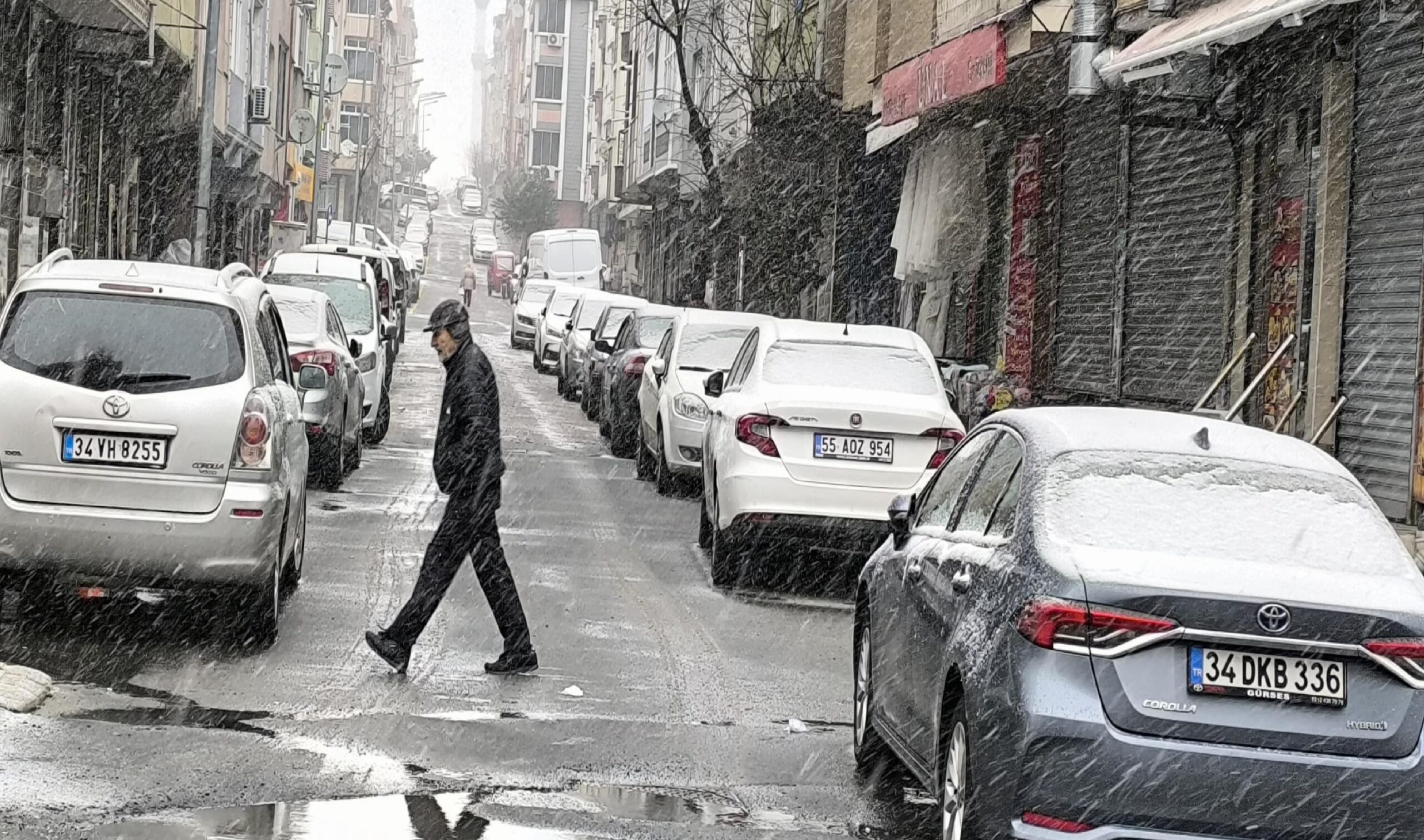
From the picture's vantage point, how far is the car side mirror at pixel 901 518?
7836 millimetres

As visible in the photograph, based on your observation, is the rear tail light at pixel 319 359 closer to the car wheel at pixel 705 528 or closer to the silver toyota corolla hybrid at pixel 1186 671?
the car wheel at pixel 705 528

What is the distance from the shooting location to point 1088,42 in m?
18.1

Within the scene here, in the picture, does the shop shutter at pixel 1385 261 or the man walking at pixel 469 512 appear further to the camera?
the shop shutter at pixel 1385 261

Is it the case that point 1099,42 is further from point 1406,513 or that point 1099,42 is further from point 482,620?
point 482,620

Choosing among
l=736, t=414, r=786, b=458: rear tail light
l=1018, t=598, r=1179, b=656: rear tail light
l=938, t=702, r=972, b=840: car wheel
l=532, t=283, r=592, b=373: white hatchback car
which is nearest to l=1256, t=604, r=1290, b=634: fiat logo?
l=1018, t=598, r=1179, b=656: rear tail light

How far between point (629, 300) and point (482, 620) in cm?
2237

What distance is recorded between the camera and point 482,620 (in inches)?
456

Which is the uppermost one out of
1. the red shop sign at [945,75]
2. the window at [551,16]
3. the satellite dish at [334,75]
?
the window at [551,16]

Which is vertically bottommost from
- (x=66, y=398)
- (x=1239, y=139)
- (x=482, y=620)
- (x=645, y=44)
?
(x=482, y=620)

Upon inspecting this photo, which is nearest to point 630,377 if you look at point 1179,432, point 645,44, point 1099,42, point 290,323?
point 290,323

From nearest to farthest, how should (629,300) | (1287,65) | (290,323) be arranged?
1. (1287,65)
2. (290,323)
3. (629,300)

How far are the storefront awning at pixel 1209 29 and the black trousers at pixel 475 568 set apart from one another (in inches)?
219

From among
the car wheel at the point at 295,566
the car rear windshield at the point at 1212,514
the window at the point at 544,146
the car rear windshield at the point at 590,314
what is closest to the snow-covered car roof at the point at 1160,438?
the car rear windshield at the point at 1212,514

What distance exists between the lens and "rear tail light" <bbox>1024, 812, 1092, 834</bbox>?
18.5 ft
